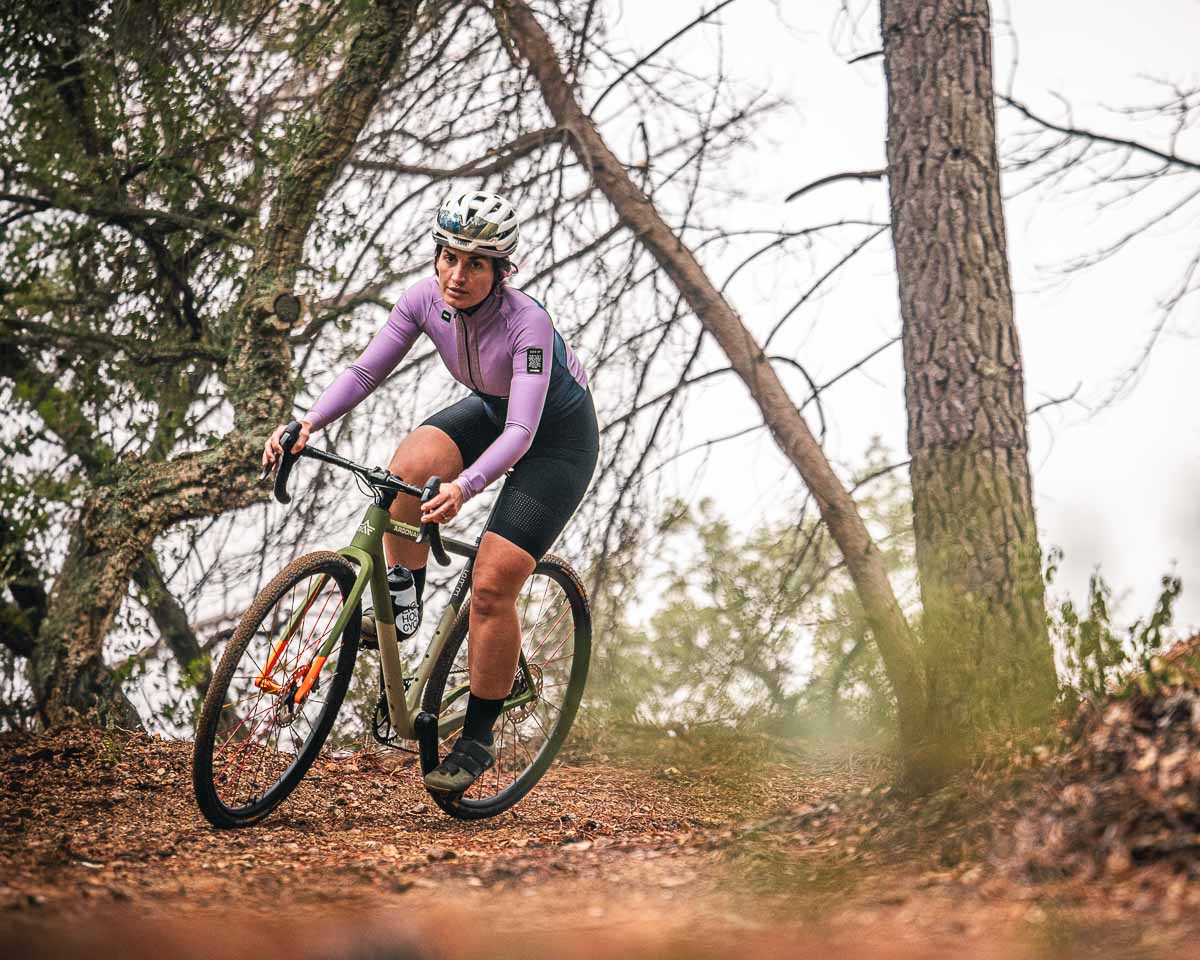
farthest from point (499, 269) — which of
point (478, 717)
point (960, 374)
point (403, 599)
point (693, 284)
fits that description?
point (693, 284)

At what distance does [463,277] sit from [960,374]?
2.26 metres

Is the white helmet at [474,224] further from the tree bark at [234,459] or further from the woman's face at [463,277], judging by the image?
the tree bark at [234,459]

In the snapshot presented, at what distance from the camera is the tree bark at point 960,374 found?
160 inches

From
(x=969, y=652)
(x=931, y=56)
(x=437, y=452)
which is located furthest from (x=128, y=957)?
(x=931, y=56)

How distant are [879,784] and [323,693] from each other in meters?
2.16

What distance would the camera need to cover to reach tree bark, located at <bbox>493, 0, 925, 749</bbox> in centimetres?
644

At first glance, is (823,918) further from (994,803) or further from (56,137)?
(56,137)

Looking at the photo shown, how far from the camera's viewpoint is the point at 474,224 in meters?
3.77

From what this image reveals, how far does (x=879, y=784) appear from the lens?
13.2ft

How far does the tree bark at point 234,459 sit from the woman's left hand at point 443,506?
3272mm

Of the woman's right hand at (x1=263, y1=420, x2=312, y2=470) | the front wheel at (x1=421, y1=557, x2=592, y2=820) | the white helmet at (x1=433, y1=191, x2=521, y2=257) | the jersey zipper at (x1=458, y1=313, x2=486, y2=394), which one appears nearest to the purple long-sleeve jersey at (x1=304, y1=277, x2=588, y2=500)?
the jersey zipper at (x1=458, y1=313, x2=486, y2=394)

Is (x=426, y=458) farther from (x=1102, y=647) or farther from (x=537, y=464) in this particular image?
(x=1102, y=647)

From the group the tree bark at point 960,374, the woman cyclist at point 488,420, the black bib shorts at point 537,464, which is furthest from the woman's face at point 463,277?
the tree bark at point 960,374

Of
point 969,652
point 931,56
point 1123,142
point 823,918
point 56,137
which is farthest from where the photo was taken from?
point 56,137
